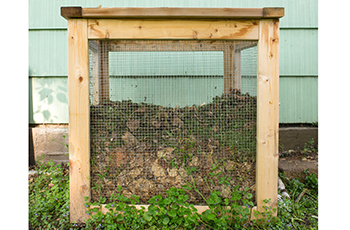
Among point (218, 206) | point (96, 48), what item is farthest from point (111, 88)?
point (218, 206)

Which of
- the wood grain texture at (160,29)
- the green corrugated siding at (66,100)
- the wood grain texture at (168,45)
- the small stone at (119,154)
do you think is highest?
the wood grain texture at (160,29)

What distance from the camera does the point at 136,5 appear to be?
3367 millimetres

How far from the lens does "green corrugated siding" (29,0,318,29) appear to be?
11.0ft

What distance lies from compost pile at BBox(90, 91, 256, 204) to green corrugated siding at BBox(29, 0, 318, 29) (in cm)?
175

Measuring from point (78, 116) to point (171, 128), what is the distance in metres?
0.79

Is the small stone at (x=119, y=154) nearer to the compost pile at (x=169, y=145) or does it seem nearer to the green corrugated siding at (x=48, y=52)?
the compost pile at (x=169, y=145)

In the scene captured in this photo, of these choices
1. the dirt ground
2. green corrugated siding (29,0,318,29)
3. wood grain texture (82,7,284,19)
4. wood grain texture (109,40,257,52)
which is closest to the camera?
wood grain texture (82,7,284,19)

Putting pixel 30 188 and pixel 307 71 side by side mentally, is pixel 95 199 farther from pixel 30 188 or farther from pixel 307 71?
pixel 307 71

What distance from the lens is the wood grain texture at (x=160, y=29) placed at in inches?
81.9

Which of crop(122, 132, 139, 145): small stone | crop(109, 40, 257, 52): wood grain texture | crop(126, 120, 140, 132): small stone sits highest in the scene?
crop(109, 40, 257, 52): wood grain texture

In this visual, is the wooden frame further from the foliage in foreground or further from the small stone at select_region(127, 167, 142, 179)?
the small stone at select_region(127, 167, 142, 179)

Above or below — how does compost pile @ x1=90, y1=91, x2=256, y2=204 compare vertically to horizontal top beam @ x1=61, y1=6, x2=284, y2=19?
below

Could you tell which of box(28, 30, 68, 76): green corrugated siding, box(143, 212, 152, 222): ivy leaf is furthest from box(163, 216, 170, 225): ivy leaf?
box(28, 30, 68, 76): green corrugated siding

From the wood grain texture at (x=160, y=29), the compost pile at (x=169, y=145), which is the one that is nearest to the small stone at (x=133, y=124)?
the compost pile at (x=169, y=145)
